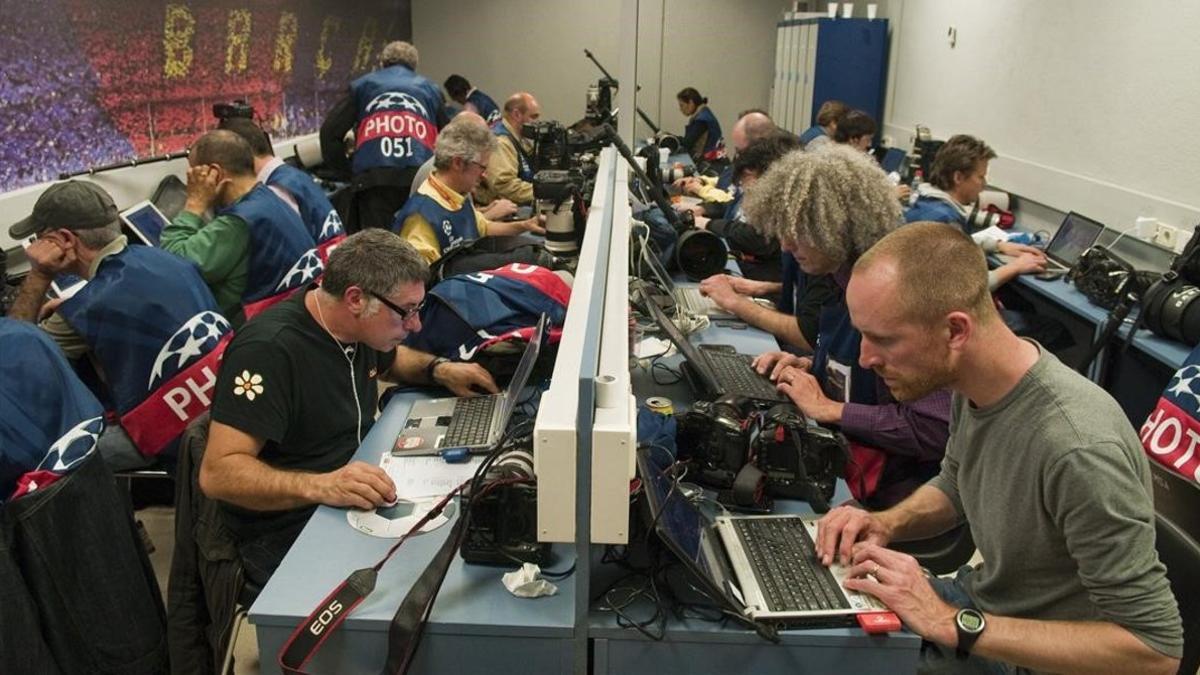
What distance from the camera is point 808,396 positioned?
191cm

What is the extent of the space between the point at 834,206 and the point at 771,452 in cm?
70

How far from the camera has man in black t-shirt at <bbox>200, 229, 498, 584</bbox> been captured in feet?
5.32

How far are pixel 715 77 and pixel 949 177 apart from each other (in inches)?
209

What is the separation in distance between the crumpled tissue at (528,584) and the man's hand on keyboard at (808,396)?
80cm

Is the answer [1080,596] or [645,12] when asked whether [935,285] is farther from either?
[645,12]

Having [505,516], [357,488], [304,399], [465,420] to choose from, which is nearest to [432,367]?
[465,420]

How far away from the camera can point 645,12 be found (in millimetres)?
8555

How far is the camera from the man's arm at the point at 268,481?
1541mm

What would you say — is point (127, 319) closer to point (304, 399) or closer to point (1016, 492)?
point (304, 399)

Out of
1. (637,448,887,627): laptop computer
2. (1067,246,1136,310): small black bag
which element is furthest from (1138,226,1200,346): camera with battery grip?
(637,448,887,627): laptop computer

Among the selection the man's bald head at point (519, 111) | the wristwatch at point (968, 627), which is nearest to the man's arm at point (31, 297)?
the wristwatch at point (968, 627)

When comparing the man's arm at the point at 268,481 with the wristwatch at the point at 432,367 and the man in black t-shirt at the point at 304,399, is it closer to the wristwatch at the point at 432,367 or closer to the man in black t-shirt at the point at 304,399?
the man in black t-shirt at the point at 304,399

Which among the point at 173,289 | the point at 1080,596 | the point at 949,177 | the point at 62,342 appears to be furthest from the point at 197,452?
the point at 949,177

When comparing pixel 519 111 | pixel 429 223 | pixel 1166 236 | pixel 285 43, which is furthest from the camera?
pixel 285 43
